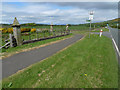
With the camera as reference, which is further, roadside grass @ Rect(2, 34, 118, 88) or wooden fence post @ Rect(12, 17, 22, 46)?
wooden fence post @ Rect(12, 17, 22, 46)

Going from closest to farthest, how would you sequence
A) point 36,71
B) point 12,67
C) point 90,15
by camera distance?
point 36,71 < point 12,67 < point 90,15

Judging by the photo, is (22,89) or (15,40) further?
(15,40)

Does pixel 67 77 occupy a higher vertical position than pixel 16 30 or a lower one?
lower

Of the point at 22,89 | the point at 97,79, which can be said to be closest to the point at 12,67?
the point at 22,89

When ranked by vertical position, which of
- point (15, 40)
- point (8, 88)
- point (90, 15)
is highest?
point (90, 15)

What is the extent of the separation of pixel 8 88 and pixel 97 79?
10.2 ft

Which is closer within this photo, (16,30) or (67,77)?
(67,77)

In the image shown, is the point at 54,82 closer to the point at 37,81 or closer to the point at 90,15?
the point at 37,81

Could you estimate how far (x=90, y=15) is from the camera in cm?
1547

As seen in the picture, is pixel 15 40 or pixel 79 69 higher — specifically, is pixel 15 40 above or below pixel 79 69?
above

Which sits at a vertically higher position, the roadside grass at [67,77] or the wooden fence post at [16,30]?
the wooden fence post at [16,30]

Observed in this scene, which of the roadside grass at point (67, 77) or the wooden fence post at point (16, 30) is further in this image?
the wooden fence post at point (16, 30)

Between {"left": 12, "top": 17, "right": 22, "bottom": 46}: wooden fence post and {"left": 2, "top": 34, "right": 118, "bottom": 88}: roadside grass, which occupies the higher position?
{"left": 12, "top": 17, "right": 22, "bottom": 46}: wooden fence post

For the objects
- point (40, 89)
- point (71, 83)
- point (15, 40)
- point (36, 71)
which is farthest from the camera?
point (15, 40)
